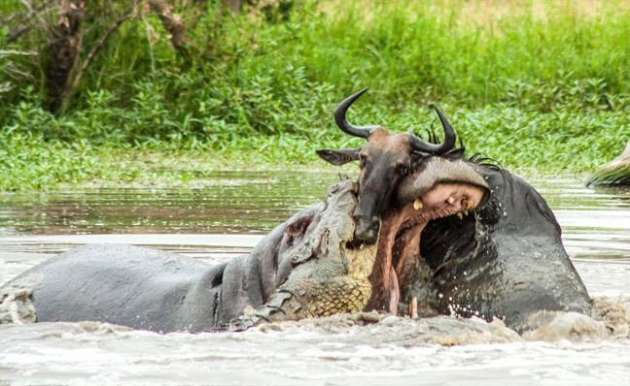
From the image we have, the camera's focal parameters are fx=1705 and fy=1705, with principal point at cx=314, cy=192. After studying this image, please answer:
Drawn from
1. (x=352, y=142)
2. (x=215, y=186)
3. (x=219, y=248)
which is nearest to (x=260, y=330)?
(x=219, y=248)

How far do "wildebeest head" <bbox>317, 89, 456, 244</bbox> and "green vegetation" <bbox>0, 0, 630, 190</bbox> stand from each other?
21.8 feet

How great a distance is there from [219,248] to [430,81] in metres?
8.25

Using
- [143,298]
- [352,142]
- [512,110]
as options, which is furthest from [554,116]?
[143,298]

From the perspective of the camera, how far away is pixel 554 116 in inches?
545

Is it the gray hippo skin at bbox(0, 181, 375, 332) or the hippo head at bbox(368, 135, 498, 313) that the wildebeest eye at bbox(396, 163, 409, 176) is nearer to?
the hippo head at bbox(368, 135, 498, 313)

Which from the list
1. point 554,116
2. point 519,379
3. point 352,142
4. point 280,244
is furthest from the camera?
point 554,116

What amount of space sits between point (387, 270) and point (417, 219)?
6.9 inches

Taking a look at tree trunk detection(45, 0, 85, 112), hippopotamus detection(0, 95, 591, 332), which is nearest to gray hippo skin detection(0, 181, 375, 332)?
hippopotamus detection(0, 95, 591, 332)

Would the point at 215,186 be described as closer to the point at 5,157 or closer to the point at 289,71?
the point at 5,157

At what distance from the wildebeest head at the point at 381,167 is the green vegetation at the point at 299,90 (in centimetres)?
665

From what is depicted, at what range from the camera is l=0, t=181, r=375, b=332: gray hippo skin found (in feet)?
15.5

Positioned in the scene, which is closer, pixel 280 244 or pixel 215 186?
pixel 280 244

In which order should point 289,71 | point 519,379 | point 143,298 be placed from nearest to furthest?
point 519,379, point 143,298, point 289,71

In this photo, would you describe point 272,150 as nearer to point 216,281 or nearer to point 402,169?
point 216,281
